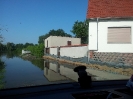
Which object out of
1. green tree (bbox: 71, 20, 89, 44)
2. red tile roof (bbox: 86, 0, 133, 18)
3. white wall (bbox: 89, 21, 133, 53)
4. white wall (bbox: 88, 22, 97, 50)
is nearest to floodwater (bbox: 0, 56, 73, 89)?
white wall (bbox: 88, 22, 97, 50)

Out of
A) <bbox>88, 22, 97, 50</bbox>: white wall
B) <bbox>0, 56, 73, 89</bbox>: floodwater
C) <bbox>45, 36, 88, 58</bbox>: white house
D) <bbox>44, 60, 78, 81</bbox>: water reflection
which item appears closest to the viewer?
<bbox>0, 56, 73, 89</bbox>: floodwater

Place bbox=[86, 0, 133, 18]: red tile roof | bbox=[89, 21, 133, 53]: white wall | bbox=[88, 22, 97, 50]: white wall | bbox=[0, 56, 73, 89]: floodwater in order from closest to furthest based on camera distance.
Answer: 1. bbox=[0, 56, 73, 89]: floodwater
2. bbox=[89, 21, 133, 53]: white wall
3. bbox=[86, 0, 133, 18]: red tile roof
4. bbox=[88, 22, 97, 50]: white wall

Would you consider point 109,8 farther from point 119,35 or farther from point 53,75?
point 53,75

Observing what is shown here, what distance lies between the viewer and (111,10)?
15211 millimetres

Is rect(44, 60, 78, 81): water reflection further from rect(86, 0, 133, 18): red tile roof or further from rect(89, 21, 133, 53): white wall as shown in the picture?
rect(86, 0, 133, 18): red tile roof

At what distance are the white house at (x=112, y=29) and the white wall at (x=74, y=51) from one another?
2954 mm

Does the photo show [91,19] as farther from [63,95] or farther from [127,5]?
[63,95]

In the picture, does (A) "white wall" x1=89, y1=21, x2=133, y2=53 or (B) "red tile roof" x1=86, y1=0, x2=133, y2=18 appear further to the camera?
(B) "red tile roof" x1=86, y1=0, x2=133, y2=18

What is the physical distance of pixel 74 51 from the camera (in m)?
20.7

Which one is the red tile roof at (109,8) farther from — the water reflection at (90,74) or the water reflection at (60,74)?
the water reflection at (60,74)

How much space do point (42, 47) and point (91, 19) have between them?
24460mm

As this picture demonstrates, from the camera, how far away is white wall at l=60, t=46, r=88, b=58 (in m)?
18.7

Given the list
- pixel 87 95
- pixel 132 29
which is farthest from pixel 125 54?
pixel 87 95

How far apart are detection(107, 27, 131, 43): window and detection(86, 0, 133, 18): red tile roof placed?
96 centimetres
